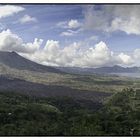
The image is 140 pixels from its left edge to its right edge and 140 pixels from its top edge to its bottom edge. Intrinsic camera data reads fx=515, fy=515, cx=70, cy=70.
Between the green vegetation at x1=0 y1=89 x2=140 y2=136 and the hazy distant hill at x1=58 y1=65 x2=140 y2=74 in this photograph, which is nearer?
the green vegetation at x1=0 y1=89 x2=140 y2=136

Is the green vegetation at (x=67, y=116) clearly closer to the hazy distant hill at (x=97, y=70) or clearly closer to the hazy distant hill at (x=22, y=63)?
the hazy distant hill at (x=97, y=70)

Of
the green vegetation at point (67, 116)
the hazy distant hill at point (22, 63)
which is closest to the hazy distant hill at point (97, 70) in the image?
Answer: the hazy distant hill at point (22, 63)

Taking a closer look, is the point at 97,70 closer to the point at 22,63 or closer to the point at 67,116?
the point at 67,116

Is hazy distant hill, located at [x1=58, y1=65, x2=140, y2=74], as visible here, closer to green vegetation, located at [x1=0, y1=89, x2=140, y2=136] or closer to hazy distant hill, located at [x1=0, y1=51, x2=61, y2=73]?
hazy distant hill, located at [x1=0, y1=51, x2=61, y2=73]

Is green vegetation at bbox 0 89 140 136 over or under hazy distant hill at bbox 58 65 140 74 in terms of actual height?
under

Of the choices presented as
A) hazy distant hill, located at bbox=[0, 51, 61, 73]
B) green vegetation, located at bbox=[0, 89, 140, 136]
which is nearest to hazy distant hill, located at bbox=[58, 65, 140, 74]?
hazy distant hill, located at bbox=[0, 51, 61, 73]

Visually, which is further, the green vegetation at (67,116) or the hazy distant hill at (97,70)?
the hazy distant hill at (97,70)

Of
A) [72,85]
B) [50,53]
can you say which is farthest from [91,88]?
[50,53]

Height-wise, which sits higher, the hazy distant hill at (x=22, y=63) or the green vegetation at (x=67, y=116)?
the hazy distant hill at (x=22, y=63)
